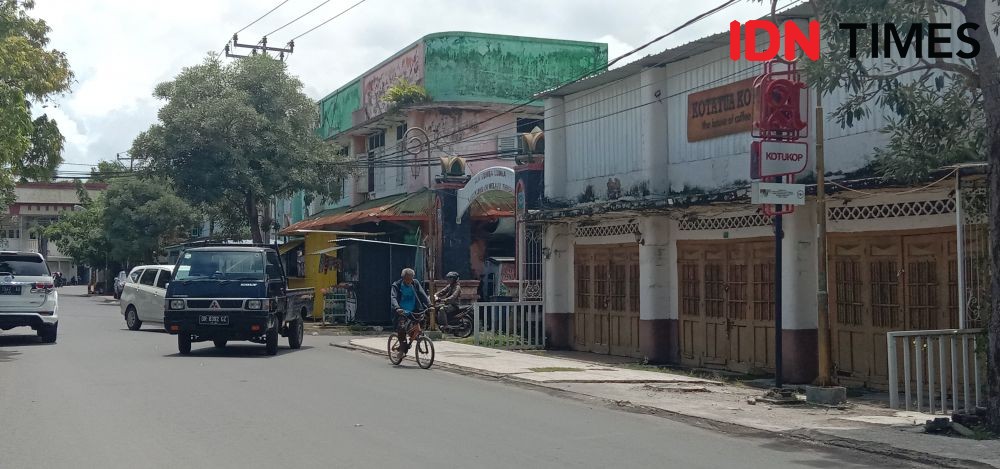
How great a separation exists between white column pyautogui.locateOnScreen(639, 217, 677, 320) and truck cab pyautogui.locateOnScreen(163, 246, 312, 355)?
7002 mm

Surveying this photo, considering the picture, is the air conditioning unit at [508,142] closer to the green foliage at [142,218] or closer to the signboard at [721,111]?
the signboard at [721,111]

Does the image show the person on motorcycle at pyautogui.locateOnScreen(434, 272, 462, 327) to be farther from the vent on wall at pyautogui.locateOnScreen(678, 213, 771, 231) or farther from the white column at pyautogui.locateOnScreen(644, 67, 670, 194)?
the vent on wall at pyautogui.locateOnScreen(678, 213, 771, 231)

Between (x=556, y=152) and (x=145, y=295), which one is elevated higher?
(x=556, y=152)

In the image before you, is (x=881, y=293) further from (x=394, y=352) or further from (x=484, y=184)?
(x=484, y=184)

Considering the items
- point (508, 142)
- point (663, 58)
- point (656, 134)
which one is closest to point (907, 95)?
point (663, 58)

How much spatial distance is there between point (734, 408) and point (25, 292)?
15.1 meters

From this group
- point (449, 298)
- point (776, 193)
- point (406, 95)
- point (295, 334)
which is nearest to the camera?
point (776, 193)

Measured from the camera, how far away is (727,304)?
18.0 metres

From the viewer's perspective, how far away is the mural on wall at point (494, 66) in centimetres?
3306

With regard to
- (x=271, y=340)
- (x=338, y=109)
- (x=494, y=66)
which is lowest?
(x=271, y=340)

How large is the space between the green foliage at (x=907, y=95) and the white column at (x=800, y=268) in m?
3.37

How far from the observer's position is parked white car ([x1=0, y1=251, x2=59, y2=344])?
2108 centimetres

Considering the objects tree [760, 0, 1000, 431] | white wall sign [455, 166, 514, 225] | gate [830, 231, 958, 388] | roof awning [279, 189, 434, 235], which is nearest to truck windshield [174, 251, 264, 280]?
white wall sign [455, 166, 514, 225]

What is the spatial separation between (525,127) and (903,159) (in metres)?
22.6
